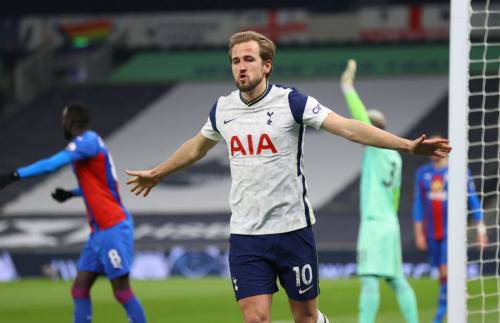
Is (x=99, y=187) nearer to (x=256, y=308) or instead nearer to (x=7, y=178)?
(x=7, y=178)

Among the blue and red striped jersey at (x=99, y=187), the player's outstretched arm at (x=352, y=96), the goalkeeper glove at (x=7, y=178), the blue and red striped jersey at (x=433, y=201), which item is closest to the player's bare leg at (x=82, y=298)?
the blue and red striped jersey at (x=99, y=187)

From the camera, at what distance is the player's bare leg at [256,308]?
585 cm

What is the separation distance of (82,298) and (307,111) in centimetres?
324

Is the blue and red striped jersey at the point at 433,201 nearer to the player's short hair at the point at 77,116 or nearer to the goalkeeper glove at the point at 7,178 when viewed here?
the player's short hair at the point at 77,116

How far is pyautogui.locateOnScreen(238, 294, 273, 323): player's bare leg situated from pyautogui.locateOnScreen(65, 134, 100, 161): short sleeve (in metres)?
2.71

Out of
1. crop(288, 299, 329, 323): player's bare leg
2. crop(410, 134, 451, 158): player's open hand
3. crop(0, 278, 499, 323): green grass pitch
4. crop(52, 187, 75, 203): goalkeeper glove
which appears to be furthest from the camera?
crop(0, 278, 499, 323): green grass pitch

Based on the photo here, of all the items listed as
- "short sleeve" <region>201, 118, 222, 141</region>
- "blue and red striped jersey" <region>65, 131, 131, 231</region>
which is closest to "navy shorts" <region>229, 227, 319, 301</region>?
"short sleeve" <region>201, 118, 222, 141</region>

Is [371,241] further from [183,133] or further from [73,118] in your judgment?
[183,133]

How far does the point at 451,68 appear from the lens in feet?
21.8

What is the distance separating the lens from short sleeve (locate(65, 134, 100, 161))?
8.14m

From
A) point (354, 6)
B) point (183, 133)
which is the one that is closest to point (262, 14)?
point (354, 6)

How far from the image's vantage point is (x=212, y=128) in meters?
6.18

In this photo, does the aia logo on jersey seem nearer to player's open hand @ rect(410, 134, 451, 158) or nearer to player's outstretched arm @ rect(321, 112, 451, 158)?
player's outstretched arm @ rect(321, 112, 451, 158)

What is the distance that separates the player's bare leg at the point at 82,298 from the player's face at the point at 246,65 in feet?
10.2
